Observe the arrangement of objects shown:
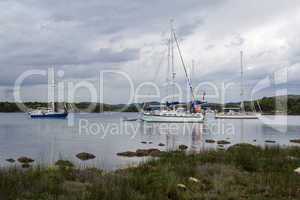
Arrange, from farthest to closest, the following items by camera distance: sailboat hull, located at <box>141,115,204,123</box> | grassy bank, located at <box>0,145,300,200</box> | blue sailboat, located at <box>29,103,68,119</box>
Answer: blue sailboat, located at <box>29,103,68,119</box> < sailboat hull, located at <box>141,115,204,123</box> < grassy bank, located at <box>0,145,300,200</box>

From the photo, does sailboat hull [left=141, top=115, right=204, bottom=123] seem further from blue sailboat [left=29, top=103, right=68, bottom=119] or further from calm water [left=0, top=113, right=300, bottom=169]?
blue sailboat [left=29, top=103, right=68, bottom=119]

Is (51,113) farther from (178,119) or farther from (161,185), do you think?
(161,185)

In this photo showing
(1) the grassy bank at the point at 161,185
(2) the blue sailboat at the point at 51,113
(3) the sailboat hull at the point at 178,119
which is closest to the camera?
(1) the grassy bank at the point at 161,185

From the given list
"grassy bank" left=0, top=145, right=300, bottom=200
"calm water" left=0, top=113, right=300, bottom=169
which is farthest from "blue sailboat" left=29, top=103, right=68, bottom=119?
"grassy bank" left=0, top=145, right=300, bottom=200

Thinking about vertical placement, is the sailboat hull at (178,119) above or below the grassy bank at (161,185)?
below

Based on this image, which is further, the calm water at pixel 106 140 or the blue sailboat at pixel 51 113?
the blue sailboat at pixel 51 113

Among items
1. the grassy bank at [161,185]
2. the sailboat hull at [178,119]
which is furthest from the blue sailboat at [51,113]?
the grassy bank at [161,185]

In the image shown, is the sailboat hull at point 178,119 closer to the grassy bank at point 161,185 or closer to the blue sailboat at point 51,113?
the blue sailboat at point 51,113

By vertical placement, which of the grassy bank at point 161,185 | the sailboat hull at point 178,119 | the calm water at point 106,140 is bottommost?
the calm water at point 106,140

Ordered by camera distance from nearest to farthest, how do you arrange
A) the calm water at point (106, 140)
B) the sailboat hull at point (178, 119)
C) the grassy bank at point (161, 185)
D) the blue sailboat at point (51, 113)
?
the grassy bank at point (161, 185)
the calm water at point (106, 140)
the sailboat hull at point (178, 119)
the blue sailboat at point (51, 113)

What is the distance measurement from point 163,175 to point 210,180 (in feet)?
5.37

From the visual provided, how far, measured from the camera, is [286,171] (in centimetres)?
1323

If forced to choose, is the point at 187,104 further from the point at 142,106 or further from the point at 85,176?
the point at 85,176

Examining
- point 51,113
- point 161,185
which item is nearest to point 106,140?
point 161,185
